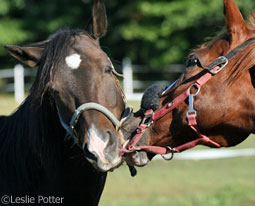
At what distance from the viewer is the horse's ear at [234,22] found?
367 centimetres

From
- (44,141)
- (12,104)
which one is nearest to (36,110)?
(44,141)

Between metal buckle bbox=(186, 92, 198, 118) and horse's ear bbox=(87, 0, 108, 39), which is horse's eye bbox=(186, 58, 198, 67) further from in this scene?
horse's ear bbox=(87, 0, 108, 39)

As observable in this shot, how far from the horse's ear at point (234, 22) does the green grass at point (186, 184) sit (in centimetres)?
404

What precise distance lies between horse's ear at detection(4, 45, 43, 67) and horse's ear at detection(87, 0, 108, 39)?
0.49 metres

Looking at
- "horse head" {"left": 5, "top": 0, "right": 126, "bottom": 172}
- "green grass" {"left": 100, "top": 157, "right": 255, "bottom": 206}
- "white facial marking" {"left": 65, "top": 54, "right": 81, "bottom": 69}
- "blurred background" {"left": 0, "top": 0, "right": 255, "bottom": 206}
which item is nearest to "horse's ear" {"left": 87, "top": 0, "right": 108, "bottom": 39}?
"horse head" {"left": 5, "top": 0, "right": 126, "bottom": 172}

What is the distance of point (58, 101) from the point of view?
372 cm

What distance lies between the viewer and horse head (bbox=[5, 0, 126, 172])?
11.6ft

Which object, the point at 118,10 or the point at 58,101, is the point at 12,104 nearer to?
the point at 118,10

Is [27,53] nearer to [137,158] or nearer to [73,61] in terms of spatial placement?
[73,61]

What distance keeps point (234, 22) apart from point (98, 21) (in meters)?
1.18

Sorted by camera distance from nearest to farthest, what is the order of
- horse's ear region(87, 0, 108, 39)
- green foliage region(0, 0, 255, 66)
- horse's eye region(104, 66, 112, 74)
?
horse's eye region(104, 66, 112, 74)
horse's ear region(87, 0, 108, 39)
green foliage region(0, 0, 255, 66)

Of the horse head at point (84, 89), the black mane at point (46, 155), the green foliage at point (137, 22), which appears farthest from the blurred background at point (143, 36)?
the horse head at point (84, 89)

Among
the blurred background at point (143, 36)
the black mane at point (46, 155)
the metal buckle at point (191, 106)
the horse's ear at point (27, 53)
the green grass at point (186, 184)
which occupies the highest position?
the horse's ear at point (27, 53)

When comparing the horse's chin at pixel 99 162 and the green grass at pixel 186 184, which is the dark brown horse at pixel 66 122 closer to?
the horse's chin at pixel 99 162
